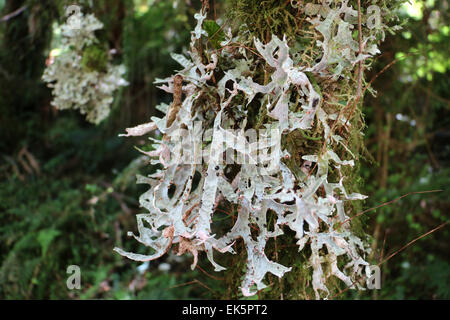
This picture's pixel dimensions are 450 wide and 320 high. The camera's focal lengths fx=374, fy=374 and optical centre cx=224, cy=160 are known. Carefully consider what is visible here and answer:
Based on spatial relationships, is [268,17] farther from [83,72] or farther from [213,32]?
[83,72]

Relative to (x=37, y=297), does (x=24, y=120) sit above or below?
above

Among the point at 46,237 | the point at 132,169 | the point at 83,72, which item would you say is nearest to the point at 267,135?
the point at 83,72

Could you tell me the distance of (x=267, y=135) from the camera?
715mm

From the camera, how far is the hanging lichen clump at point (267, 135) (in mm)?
697

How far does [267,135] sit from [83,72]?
1126mm

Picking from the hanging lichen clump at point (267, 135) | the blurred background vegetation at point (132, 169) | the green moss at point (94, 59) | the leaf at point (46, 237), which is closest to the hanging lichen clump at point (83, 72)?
the green moss at point (94, 59)

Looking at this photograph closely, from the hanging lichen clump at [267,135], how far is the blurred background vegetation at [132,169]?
2.21ft

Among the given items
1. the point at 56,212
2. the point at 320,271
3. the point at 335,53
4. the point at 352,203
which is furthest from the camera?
the point at 56,212

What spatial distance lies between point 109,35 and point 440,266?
1924 millimetres

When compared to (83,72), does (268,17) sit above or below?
below

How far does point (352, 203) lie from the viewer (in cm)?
91

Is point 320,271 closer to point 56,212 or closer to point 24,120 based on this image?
point 56,212
